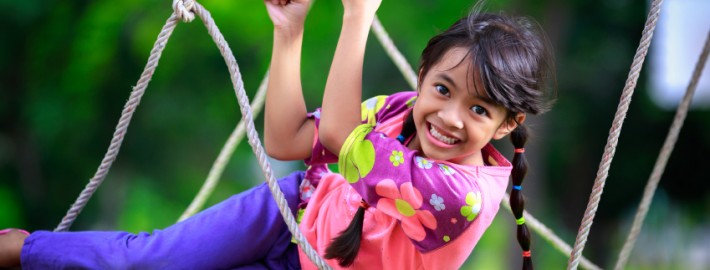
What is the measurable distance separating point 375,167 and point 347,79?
0.13m

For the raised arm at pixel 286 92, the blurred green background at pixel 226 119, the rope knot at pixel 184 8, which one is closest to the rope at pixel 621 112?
the raised arm at pixel 286 92

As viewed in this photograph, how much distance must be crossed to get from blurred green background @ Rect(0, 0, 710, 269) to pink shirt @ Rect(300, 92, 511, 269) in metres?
3.60

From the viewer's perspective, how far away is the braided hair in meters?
1.12

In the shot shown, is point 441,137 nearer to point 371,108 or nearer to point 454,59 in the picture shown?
point 454,59

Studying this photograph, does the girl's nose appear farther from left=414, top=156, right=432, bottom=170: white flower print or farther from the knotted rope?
the knotted rope

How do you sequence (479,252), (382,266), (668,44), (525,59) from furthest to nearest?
1. (479,252)
2. (668,44)
3. (382,266)
4. (525,59)

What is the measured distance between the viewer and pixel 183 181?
239 inches

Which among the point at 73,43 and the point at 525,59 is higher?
the point at 525,59

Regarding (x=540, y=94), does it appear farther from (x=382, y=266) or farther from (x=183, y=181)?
(x=183, y=181)

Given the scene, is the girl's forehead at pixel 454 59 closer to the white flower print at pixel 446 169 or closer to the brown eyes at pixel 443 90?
the brown eyes at pixel 443 90

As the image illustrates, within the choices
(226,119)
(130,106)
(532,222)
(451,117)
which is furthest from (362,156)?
(226,119)

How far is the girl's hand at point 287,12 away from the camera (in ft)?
4.21

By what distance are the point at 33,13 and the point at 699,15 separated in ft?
13.1

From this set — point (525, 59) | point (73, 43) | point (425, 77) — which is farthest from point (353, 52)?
point (73, 43)
